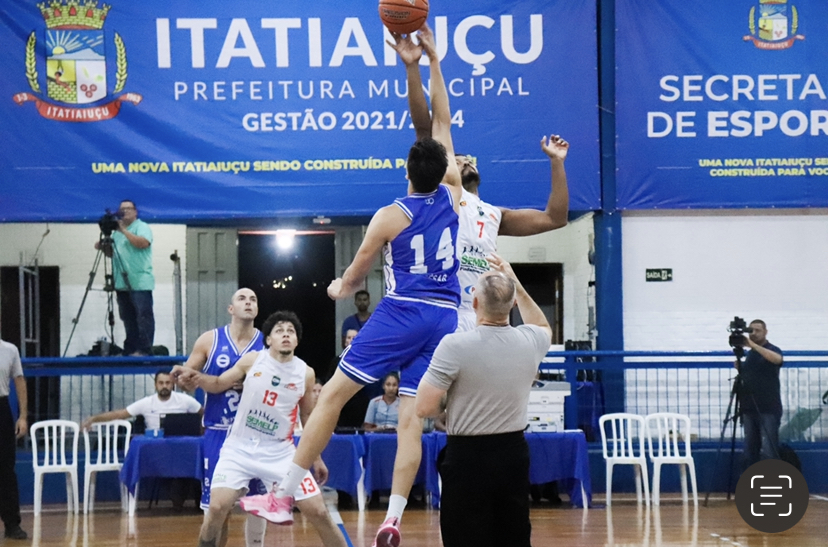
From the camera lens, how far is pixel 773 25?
37.1 ft

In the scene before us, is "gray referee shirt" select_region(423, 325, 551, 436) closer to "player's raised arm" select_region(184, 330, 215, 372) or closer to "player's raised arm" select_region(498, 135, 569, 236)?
"player's raised arm" select_region(498, 135, 569, 236)

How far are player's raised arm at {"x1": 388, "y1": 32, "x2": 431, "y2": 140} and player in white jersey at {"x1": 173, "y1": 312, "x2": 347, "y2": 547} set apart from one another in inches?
61.4

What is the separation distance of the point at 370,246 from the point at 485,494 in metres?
1.23

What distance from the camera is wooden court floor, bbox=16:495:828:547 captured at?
26.0 feet

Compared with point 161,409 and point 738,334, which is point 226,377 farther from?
point 738,334

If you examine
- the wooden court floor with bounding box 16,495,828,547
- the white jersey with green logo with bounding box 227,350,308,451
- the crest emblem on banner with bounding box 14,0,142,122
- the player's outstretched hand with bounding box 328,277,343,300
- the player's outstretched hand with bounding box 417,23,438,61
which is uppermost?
the crest emblem on banner with bounding box 14,0,142,122

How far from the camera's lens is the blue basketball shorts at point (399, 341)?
4.85m

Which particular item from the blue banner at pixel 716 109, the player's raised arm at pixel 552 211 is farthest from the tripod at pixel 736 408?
the player's raised arm at pixel 552 211

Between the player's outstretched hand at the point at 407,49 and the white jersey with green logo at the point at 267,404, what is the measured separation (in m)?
1.97

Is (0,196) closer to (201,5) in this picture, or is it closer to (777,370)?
(201,5)

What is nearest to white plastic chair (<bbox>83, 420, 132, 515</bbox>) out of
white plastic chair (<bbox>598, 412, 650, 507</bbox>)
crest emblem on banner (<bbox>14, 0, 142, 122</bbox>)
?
crest emblem on banner (<bbox>14, 0, 142, 122</bbox>)

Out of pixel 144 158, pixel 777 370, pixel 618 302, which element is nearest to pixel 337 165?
pixel 144 158

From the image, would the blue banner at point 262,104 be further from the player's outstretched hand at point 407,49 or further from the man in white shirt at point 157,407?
the player's outstretched hand at point 407,49

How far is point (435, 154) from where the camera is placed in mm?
4848
